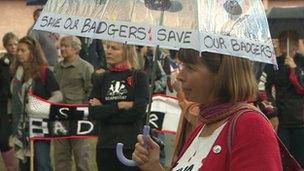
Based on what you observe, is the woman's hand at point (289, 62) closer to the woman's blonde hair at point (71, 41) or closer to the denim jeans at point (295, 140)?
the denim jeans at point (295, 140)

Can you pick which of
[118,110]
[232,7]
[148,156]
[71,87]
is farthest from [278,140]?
[71,87]

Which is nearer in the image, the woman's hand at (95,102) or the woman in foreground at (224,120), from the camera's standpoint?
the woman in foreground at (224,120)

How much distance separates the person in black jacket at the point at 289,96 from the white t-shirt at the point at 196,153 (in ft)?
17.7

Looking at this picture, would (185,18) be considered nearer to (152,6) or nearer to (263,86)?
(152,6)

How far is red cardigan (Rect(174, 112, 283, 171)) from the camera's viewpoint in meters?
2.52

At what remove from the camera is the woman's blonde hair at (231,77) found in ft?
9.09

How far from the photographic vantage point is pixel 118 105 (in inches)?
238

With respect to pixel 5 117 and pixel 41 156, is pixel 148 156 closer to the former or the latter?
pixel 41 156

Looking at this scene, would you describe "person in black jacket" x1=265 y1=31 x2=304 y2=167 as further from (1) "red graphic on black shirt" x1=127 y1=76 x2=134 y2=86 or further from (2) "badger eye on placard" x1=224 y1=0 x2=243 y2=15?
(2) "badger eye on placard" x1=224 y1=0 x2=243 y2=15

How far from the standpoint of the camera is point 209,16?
2.89m

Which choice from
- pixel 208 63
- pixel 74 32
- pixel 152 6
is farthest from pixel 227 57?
pixel 74 32

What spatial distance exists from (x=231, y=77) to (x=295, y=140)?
5724 mm

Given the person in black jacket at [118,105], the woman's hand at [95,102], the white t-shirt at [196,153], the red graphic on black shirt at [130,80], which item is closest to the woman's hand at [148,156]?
the white t-shirt at [196,153]

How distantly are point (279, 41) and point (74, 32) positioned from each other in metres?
6.00
